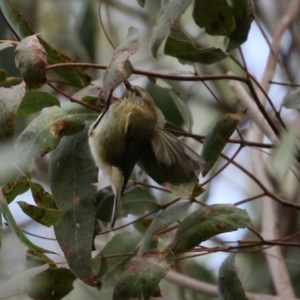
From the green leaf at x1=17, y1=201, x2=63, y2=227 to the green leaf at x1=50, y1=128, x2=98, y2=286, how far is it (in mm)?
70

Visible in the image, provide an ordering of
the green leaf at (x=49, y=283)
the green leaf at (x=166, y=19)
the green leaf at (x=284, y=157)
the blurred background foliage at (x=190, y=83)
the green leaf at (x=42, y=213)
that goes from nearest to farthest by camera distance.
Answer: the green leaf at (x=284, y=157)
the green leaf at (x=42, y=213)
the green leaf at (x=166, y=19)
the green leaf at (x=49, y=283)
the blurred background foliage at (x=190, y=83)

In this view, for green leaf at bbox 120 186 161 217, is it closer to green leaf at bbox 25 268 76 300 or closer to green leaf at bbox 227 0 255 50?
green leaf at bbox 25 268 76 300

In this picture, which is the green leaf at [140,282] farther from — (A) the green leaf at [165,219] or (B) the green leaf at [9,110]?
(B) the green leaf at [9,110]

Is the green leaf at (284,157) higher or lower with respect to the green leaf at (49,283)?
higher

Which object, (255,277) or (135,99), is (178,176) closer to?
(135,99)

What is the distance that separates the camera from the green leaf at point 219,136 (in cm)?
98

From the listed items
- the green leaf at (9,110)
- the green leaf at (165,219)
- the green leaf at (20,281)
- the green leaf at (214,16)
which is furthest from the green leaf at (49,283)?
the green leaf at (214,16)

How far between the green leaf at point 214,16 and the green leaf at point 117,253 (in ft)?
1.35

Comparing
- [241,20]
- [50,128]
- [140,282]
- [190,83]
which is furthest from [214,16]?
Answer: [190,83]

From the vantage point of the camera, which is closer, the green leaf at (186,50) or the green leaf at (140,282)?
the green leaf at (140,282)

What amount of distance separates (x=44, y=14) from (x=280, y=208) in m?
1.11

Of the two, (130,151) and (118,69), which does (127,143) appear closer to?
(130,151)

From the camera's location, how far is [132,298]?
2.94 feet

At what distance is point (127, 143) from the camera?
1.02m
